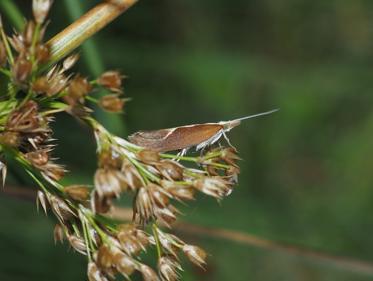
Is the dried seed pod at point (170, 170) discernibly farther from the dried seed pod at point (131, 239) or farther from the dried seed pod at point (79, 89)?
the dried seed pod at point (79, 89)

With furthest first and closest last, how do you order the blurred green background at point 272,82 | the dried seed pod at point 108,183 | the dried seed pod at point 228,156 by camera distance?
the blurred green background at point 272,82 → the dried seed pod at point 228,156 → the dried seed pod at point 108,183

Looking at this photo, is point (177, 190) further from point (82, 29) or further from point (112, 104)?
point (82, 29)

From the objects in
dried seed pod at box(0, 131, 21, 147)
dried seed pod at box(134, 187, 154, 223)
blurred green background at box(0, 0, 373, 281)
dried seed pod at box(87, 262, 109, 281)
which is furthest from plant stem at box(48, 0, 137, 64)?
blurred green background at box(0, 0, 373, 281)

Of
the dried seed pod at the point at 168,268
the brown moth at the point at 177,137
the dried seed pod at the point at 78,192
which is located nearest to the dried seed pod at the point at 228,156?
the brown moth at the point at 177,137

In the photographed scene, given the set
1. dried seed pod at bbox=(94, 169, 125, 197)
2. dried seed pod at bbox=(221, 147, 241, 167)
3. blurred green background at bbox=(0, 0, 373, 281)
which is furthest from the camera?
blurred green background at bbox=(0, 0, 373, 281)

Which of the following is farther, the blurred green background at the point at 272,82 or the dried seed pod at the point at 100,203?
the blurred green background at the point at 272,82

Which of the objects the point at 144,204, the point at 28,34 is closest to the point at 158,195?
the point at 144,204

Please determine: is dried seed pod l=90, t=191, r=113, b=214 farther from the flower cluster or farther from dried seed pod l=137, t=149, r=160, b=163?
dried seed pod l=137, t=149, r=160, b=163
